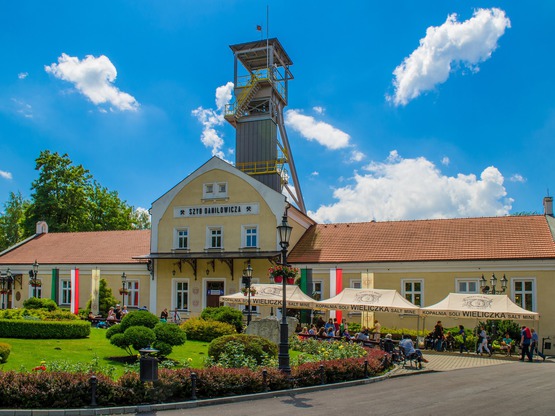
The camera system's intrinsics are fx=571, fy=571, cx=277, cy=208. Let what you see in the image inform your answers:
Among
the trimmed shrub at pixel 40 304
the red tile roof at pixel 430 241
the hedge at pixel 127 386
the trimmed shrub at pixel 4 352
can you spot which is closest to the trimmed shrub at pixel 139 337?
the trimmed shrub at pixel 4 352

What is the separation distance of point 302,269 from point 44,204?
30.2 meters

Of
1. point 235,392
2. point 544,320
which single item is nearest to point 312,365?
point 235,392

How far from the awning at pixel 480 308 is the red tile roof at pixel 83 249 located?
21300 millimetres

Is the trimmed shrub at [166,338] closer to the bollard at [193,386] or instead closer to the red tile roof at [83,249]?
the bollard at [193,386]

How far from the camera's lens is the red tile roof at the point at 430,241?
30.4 meters

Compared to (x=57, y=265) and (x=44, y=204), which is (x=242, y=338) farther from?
(x=44, y=204)

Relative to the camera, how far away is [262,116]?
44.8 meters

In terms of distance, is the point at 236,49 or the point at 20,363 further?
the point at 236,49

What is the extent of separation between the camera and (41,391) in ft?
40.8

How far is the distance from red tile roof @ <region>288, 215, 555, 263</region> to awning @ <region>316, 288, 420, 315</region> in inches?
212

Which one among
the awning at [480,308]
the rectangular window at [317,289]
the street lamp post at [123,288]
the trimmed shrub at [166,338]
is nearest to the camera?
the trimmed shrub at [166,338]

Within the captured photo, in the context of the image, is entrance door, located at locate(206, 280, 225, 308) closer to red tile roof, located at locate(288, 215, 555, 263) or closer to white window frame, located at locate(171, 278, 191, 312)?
white window frame, located at locate(171, 278, 191, 312)

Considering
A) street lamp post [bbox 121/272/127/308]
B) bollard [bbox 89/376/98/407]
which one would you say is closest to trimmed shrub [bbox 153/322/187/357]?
bollard [bbox 89/376/98/407]

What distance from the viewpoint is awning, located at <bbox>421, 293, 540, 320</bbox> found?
79.2 ft
